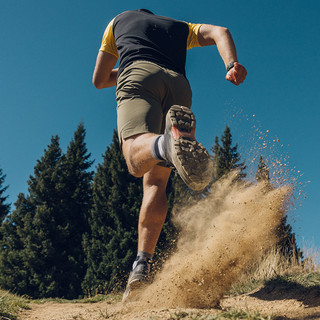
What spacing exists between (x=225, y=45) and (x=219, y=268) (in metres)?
1.64

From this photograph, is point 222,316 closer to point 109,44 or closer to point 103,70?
point 103,70

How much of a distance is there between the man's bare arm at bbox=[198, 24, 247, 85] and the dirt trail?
3.79ft

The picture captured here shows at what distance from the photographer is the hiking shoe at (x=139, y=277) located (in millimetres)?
2225

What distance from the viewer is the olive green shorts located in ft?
7.17

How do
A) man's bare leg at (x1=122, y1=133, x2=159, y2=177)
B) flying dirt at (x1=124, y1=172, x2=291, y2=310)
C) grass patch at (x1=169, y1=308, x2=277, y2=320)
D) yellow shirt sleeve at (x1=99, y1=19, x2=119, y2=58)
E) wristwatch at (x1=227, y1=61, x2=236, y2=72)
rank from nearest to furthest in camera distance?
grass patch at (x1=169, y1=308, x2=277, y2=320), man's bare leg at (x1=122, y1=133, x2=159, y2=177), flying dirt at (x1=124, y1=172, x2=291, y2=310), wristwatch at (x1=227, y1=61, x2=236, y2=72), yellow shirt sleeve at (x1=99, y1=19, x2=119, y2=58)

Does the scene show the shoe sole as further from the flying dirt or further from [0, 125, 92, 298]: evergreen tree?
[0, 125, 92, 298]: evergreen tree

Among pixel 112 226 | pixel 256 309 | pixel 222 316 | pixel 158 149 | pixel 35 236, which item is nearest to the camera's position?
pixel 222 316

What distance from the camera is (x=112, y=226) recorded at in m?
18.8

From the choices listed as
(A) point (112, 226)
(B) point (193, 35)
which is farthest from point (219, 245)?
(A) point (112, 226)

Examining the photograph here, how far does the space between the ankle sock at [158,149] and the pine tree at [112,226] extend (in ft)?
49.5

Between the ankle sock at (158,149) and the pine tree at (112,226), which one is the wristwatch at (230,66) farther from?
the pine tree at (112,226)

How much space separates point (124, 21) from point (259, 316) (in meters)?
2.35

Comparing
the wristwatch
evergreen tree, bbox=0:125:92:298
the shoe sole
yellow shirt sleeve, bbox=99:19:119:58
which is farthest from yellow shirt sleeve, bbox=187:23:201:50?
evergreen tree, bbox=0:125:92:298

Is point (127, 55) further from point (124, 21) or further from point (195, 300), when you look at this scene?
point (195, 300)
